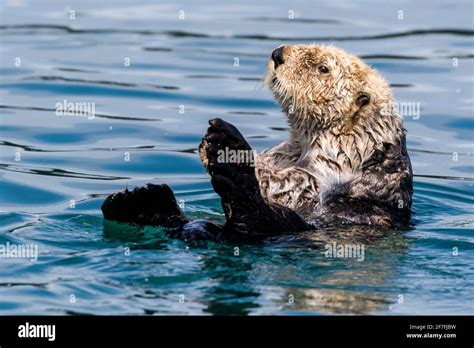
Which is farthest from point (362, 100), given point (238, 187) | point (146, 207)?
point (146, 207)

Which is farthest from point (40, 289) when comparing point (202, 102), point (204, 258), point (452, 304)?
point (202, 102)

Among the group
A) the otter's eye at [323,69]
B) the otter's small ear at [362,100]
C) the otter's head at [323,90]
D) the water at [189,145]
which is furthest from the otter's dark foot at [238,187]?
the otter's eye at [323,69]

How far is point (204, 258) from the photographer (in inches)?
260

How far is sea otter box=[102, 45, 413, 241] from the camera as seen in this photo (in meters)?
7.21

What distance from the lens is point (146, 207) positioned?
6.94m

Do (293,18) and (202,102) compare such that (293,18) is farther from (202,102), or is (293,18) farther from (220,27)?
(202,102)

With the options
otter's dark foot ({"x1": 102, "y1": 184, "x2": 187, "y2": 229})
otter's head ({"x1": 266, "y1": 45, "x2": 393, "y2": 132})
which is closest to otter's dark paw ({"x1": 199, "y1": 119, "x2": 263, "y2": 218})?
otter's dark foot ({"x1": 102, "y1": 184, "x2": 187, "y2": 229})

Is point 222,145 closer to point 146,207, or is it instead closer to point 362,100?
point 146,207

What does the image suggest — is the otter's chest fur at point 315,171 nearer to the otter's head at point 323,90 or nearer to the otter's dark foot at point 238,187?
the otter's head at point 323,90

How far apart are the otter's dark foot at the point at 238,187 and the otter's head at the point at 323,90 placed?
104 centimetres

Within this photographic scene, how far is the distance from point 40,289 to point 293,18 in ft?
34.3

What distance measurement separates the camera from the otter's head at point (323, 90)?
7.50 metres

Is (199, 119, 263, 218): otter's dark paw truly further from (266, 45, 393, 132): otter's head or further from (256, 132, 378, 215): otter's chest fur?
(266, 45, 393, 132): otter's head

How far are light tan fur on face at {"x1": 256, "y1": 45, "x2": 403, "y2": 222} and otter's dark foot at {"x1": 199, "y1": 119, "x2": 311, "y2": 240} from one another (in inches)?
28.2
